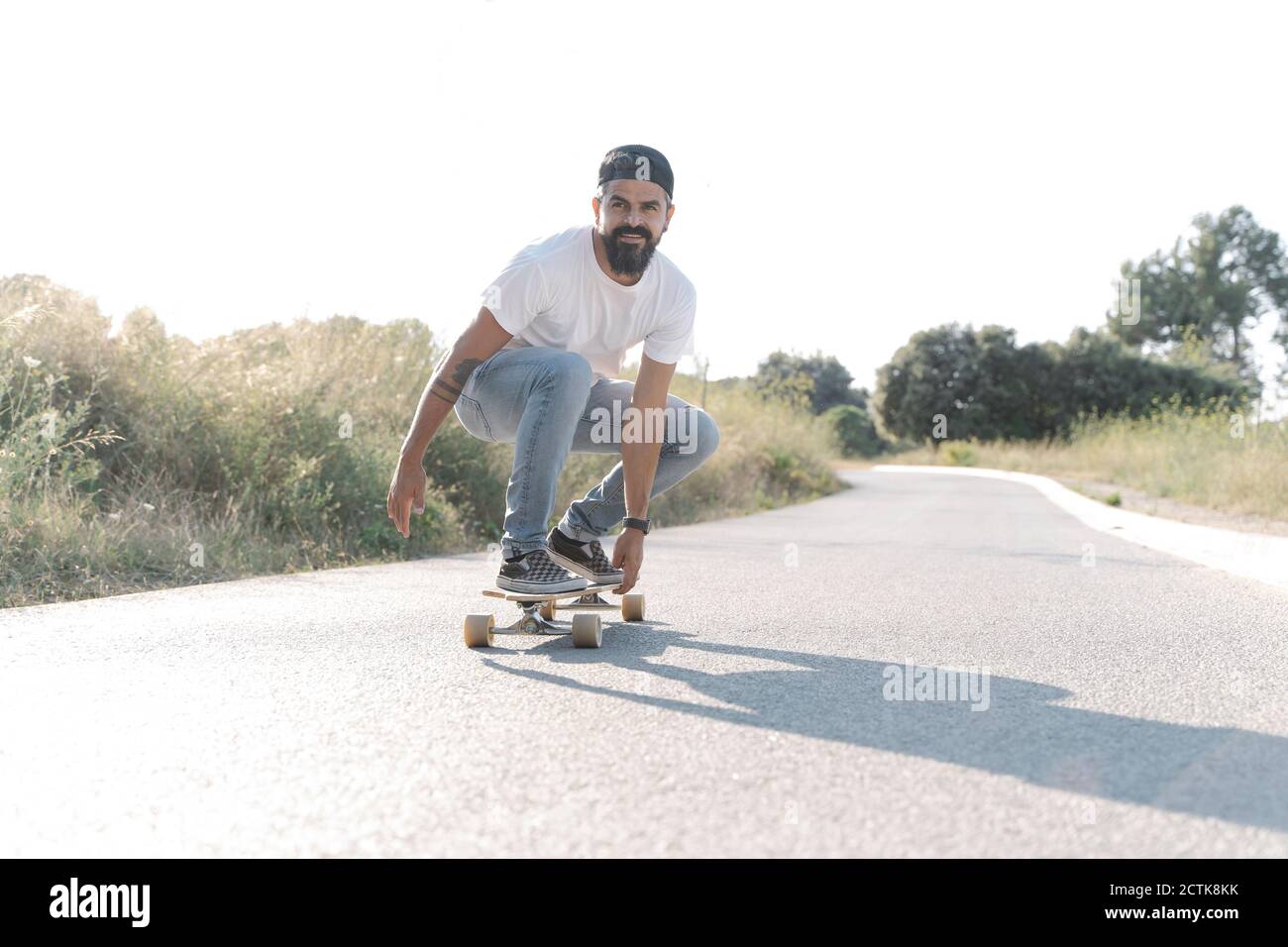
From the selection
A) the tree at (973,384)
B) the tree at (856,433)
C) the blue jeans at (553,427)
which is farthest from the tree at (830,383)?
the blue jeans at (553,427)

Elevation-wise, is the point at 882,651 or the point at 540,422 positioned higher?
the point at 540,422

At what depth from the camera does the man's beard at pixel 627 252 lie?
390 centimetres

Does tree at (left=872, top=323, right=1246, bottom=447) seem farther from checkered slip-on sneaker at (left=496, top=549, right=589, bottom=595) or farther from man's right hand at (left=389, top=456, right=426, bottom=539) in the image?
man's right hand at (left=389, top=456, right=426, bottom=539)

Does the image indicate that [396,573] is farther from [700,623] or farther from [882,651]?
[882,651]

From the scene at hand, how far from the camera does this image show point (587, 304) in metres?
4.11

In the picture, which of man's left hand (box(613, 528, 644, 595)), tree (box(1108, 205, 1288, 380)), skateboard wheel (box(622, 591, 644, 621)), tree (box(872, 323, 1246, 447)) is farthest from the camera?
tree (box(1108, 205, 1288, 380))

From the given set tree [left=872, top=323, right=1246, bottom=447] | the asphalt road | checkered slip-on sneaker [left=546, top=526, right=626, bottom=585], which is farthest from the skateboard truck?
tree [left=872, top=323, right=1246, bottom=447]

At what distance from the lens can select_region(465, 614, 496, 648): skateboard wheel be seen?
12.3ft

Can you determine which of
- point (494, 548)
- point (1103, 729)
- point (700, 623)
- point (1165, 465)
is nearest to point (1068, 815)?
point (1103, 729)

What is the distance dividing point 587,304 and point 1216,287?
221 ft

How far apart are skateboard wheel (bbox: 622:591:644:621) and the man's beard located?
1.35 m

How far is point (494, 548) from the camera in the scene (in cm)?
801

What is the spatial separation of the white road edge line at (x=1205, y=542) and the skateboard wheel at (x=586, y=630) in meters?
4.26
